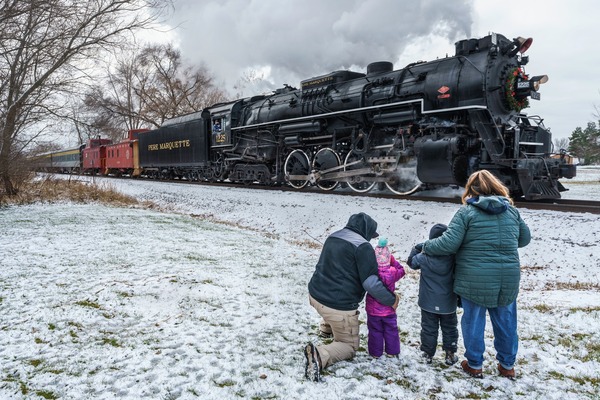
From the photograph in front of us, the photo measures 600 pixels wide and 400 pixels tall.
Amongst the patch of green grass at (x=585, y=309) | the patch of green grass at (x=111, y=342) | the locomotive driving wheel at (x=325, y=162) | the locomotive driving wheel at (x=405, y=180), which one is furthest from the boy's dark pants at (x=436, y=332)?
the locomotive driving wheel at (x=325, y=162)

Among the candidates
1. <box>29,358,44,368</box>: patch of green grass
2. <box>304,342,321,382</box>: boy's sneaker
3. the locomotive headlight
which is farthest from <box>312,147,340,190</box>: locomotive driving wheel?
<box>29,358,44,368</box>: patch of green grass

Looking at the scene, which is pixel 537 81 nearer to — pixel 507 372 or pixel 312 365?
pixel 507 372

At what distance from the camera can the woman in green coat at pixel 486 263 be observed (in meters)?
2.87

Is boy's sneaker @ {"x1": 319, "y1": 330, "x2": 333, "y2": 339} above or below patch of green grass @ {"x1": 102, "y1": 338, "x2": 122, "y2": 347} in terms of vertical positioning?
below

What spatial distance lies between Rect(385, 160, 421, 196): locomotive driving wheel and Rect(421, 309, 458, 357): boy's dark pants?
7113 mm

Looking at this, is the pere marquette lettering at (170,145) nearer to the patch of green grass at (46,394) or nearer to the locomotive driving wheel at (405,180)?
the locomotive driving wheel at (405,180)

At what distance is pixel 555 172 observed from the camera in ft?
28.5

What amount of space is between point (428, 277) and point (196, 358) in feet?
6.49

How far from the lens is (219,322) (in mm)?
3713

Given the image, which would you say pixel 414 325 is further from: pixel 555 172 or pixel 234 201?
pixel 234 201

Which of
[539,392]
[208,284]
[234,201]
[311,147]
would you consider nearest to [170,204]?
[234,201]

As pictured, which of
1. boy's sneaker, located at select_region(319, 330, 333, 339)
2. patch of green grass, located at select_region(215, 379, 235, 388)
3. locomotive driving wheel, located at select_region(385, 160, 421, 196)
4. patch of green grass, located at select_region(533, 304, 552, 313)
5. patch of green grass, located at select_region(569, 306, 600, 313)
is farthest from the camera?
locomotive driving wheel, located at select_region(385, 160, 421, 196)

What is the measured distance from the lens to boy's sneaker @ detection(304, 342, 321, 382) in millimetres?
2828

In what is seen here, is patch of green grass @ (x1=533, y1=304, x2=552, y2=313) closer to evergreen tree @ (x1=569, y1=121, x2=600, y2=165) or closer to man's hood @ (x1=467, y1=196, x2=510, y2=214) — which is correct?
man's hood @ (x1=467, y1=196, x2=510, y2=214)
